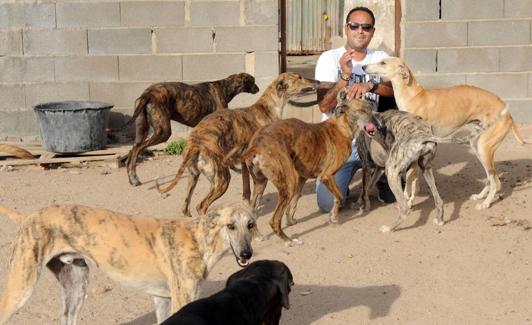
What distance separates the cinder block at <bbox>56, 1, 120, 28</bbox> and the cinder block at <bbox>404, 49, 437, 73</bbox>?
4.14m

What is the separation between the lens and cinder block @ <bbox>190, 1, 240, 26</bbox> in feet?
36.7

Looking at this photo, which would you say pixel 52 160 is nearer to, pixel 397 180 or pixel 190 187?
pixel 190 187

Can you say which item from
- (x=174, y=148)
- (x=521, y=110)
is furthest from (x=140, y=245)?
(x=521, y=110)

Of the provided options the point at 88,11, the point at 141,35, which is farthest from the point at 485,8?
the point at 88,11

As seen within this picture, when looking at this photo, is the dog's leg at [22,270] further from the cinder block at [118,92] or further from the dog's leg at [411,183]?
the cinder block at [118,92]

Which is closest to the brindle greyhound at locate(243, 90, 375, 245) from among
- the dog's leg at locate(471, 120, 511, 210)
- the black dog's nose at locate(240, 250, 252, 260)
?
the dog's leg at locate(471, 120, 511, 210)

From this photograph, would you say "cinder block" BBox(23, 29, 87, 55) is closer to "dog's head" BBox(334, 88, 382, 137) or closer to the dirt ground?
the dirt ground

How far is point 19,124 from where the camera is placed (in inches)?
452

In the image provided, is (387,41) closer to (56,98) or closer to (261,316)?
(56,98)

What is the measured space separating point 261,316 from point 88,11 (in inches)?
310

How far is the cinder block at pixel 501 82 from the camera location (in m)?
11.4

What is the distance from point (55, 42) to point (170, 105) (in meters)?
2.63

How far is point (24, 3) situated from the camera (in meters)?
11.1

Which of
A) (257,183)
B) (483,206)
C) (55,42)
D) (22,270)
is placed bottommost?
(483,206)
